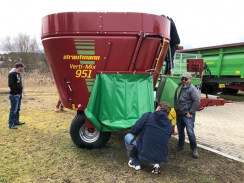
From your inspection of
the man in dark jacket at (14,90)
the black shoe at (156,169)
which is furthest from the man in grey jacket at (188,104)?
the man in dark jacket at (14,90)

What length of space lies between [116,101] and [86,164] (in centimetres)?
108

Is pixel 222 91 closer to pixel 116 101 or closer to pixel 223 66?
pixel 223 66

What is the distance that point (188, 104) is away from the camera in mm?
4324

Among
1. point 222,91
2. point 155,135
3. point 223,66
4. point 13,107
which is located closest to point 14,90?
point 13,107

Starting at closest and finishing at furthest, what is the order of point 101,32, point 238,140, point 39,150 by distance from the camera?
point 101,32 → point 39,150 → point 238,140

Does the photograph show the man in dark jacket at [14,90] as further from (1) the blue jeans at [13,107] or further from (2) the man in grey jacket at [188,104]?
(2) the man in grey jacket at [188,104]

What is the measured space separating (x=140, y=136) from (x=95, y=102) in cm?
98

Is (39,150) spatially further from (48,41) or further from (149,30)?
(149,30)

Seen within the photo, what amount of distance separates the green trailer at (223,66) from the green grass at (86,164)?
639cm

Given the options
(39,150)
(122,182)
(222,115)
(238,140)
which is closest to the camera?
(122,182)

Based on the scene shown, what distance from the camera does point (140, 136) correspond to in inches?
143

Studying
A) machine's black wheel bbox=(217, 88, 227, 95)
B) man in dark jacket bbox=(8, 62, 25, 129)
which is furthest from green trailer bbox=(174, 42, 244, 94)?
man in dark jacket bbox=(8, 62, 25, 129)

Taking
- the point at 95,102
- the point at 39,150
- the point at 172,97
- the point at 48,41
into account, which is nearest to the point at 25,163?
the point at 39,150

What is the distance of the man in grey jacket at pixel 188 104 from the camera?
4.25 metres
